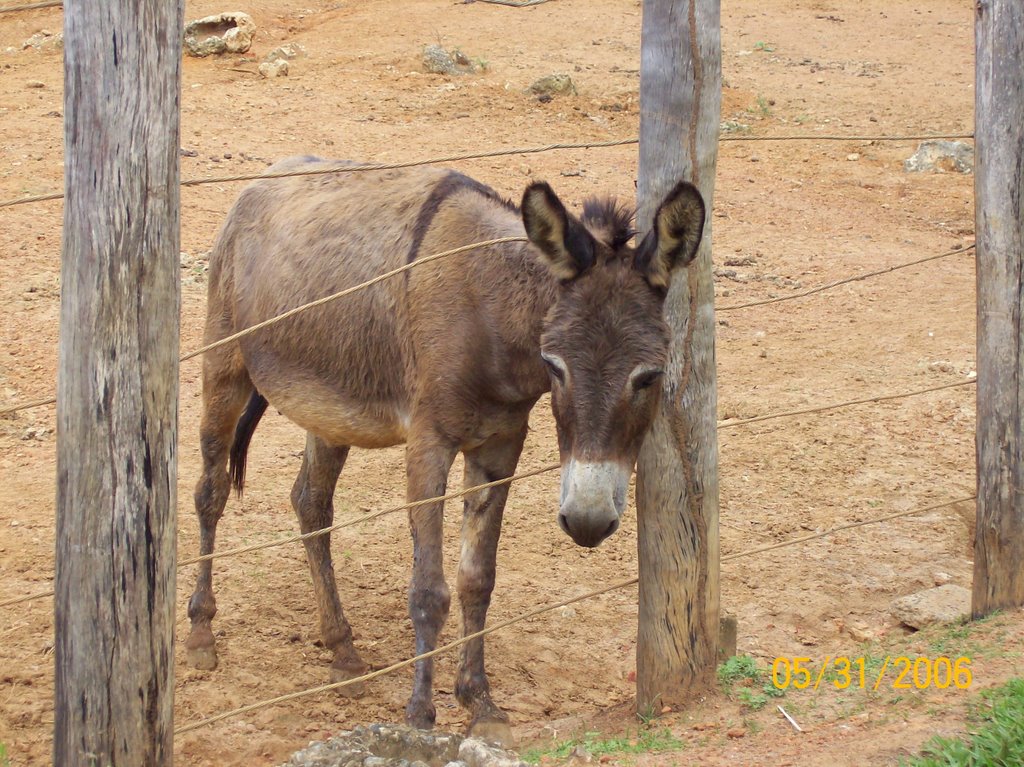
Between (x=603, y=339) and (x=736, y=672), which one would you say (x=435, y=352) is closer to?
(x=603, y=339)

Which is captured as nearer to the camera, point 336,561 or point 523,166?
point 336,561

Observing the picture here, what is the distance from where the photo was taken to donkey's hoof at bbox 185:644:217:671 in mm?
4805

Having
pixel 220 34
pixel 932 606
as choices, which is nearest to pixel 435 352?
pixel 932 606

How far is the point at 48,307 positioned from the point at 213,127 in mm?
4010

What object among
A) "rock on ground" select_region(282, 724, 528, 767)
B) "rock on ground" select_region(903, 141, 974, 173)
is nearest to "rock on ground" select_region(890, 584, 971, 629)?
"rock on ground" select_region(282, 724, 528, 767)

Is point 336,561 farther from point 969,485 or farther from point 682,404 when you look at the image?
point 969,485

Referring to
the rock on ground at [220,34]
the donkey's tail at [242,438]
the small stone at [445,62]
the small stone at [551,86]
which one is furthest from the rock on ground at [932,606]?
the rock on ground at [220,34]

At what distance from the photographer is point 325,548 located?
16.4 feet

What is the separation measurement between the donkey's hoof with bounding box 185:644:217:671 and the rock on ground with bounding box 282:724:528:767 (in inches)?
Answer: 65.3

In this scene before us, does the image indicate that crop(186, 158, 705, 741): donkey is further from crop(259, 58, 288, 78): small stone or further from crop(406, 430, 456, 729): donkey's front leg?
crop(259, 58, 288, 78): small stone

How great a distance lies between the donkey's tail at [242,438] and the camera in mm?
5379

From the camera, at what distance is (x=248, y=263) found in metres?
5.07

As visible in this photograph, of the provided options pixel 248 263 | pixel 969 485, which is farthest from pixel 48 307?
pixel 969 485

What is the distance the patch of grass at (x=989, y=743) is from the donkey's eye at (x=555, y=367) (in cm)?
149
